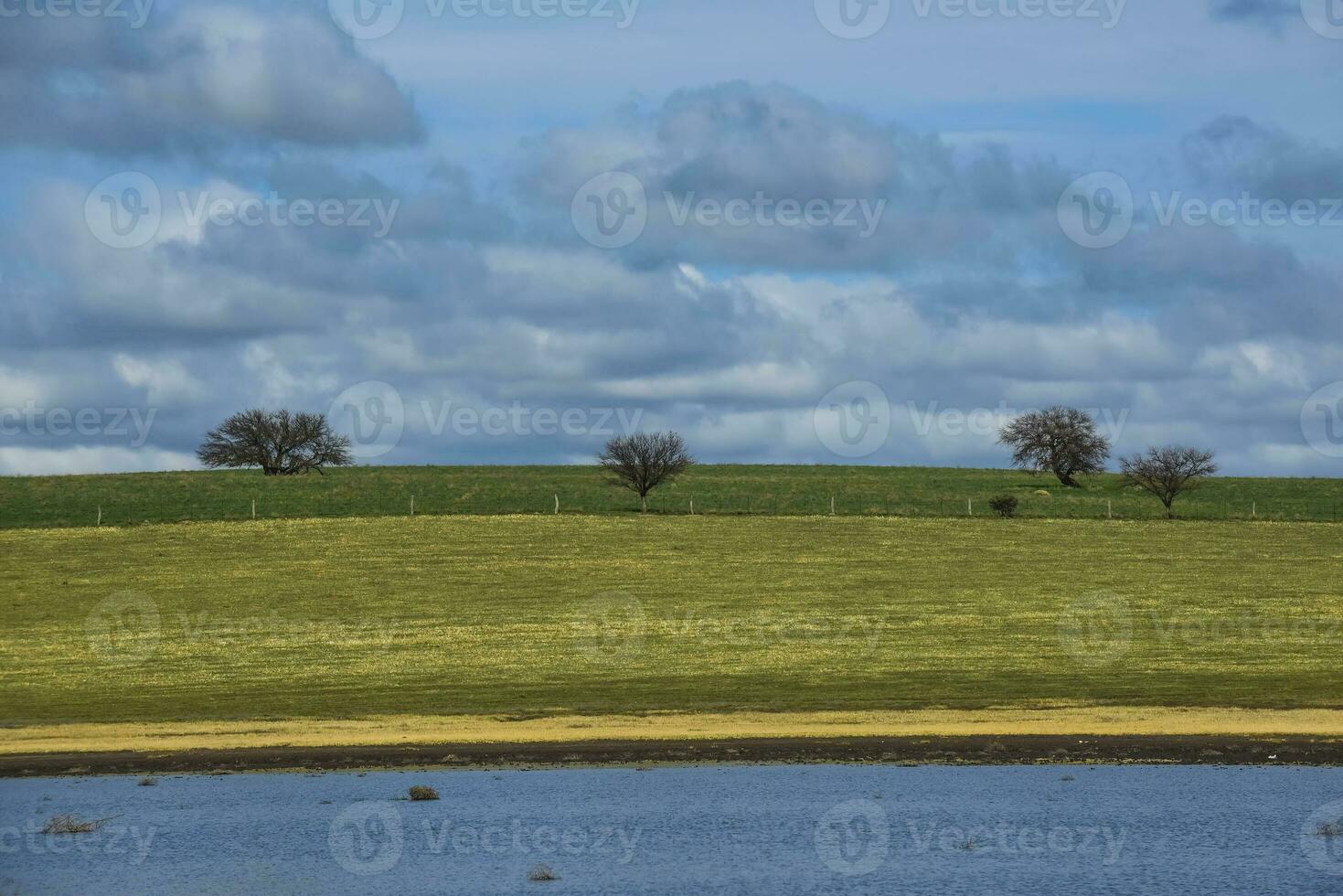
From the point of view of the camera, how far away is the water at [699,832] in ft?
87.8

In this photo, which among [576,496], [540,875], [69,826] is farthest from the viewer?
[576,496]

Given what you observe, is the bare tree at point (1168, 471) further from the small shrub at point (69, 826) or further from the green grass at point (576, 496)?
the small shrub at point (69, 826)

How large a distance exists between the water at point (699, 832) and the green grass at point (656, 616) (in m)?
9.53

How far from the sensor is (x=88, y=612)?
64125mm

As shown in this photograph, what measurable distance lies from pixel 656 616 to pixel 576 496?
4832 centimetres

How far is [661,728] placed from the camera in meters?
40.9

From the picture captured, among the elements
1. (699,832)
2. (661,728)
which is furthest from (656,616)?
(699,832)

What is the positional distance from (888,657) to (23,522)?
65077 millimetres

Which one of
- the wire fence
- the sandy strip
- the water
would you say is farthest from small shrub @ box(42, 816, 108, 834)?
the wire fence

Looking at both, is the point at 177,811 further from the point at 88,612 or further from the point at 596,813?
the point at 88,612

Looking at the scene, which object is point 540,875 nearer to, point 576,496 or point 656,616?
point 656,616

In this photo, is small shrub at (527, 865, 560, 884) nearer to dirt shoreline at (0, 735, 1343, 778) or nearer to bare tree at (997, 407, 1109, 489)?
dirt shoreline at (0, 735, 1343, 778)

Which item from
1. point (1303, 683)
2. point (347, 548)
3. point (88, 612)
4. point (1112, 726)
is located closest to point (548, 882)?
point (1112, 726)

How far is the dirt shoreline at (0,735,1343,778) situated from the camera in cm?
3638
